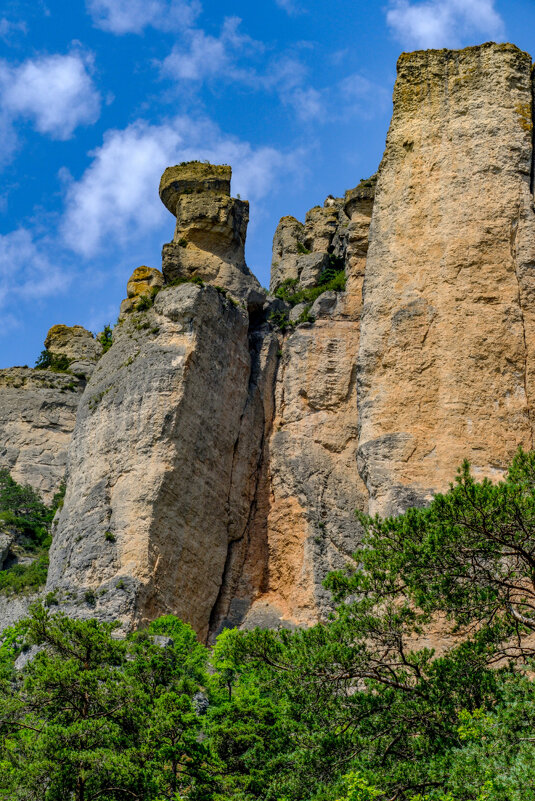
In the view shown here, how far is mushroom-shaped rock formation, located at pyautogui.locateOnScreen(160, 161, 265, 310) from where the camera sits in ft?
109

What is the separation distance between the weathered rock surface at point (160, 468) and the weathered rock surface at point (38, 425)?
267 inches

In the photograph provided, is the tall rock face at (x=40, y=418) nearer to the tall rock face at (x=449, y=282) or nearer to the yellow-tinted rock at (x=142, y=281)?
the yellow-tinted rock at (x=142, y=281)

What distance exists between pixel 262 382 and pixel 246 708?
1464 centimetres

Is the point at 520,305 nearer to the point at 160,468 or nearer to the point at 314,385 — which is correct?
the point at 314,385

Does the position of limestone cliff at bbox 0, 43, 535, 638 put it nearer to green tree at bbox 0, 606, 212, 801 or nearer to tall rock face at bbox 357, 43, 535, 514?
tall rock face at bbox 357, 43, 535, 514

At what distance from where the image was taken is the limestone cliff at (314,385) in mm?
25391

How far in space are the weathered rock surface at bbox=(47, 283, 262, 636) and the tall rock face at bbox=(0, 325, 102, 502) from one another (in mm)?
6864

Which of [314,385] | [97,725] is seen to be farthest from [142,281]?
[97,725]

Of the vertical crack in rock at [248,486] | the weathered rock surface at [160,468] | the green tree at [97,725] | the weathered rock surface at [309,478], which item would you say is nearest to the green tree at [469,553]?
the green tree at [97,725]

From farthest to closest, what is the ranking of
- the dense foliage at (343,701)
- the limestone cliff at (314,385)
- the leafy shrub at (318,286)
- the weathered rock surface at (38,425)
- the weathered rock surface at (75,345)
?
1. the weathered rock surface at (75,345)
2. the weathered rock surface at (38,425)
3. the leafy shrub at (318,286)
4. the limestone cliff at (314,385)
5. the dense foliage at (343,701)

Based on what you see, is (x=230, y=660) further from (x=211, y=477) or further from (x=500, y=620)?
(x=211, y=477)

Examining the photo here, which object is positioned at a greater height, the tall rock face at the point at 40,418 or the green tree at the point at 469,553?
the tall rock face at the point at 40,418

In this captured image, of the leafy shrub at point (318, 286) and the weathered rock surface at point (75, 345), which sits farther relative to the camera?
the weathered rock surface at point (75, 345)

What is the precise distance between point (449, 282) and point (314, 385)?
21.8ft
